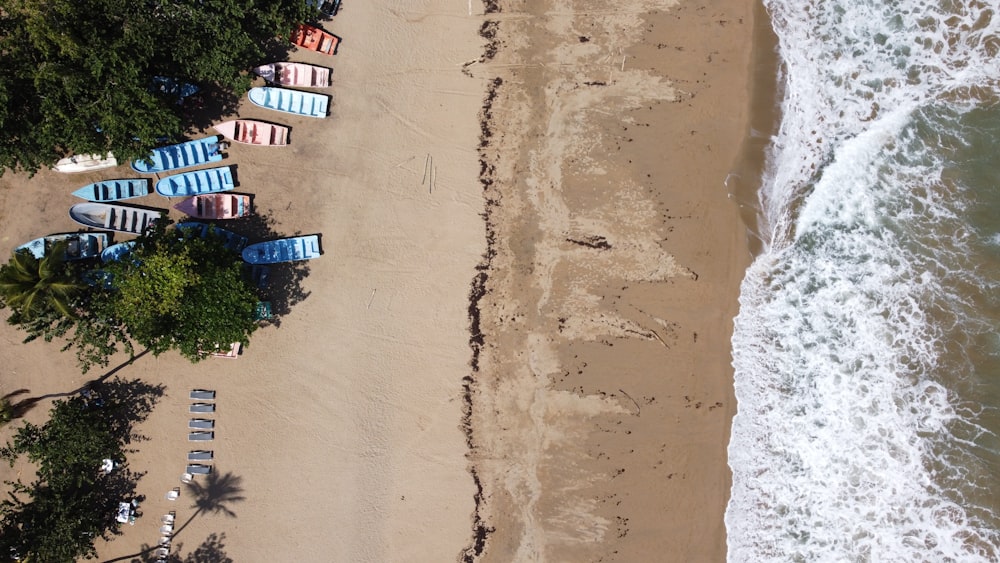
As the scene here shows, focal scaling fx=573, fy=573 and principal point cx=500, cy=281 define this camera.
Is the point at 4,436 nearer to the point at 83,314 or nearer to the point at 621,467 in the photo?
the point at 83,314

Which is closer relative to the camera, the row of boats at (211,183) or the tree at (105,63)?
the tree at (105,63)

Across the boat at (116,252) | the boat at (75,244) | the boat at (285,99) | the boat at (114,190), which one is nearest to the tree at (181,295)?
the boat at (116,252)

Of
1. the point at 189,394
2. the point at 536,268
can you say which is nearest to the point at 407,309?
the point at 536,268

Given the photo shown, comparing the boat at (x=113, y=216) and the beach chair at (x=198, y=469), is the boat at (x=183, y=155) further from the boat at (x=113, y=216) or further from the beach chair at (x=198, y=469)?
the beach chair at (x=198, y=469)

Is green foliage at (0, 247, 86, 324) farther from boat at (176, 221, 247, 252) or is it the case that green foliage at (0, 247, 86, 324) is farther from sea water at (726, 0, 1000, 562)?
sea water at (726, 0, 1000, 562)

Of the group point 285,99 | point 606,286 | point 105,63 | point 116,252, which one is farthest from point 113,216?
point 606,286

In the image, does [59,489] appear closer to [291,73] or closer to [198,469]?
[198,469]
